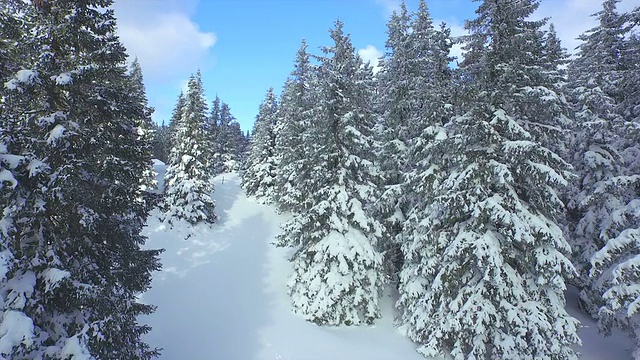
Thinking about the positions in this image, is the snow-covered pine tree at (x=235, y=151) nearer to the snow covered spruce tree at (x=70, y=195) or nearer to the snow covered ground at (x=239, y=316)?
the snow covered ground at (x=239, y=316)

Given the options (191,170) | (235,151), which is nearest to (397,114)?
(191,170)

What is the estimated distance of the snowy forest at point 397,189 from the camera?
779cm

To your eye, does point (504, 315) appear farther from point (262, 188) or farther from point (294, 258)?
point (262, 188)

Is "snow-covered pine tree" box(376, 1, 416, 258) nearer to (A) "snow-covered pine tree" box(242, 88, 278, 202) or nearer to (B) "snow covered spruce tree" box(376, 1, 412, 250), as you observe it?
(B) "snow covered spruce tree" box(376, 1, 412, 250)

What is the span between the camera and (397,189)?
57.5 ft

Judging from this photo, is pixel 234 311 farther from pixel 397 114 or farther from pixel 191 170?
pixel 191 170

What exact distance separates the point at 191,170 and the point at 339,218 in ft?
60.2

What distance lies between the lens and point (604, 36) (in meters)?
19.0

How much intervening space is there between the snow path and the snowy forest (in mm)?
1076

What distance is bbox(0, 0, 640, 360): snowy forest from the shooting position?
7.79 metres

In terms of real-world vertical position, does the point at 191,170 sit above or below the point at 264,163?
below

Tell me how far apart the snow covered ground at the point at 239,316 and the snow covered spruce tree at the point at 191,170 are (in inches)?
54.8

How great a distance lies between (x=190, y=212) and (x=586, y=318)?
95.7ft

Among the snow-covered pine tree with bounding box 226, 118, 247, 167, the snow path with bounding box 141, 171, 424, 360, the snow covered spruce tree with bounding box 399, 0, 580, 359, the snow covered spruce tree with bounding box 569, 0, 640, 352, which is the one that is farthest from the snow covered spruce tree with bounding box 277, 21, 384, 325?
the snow-covered pine tree with bounding box 226, 118, 247, 167
